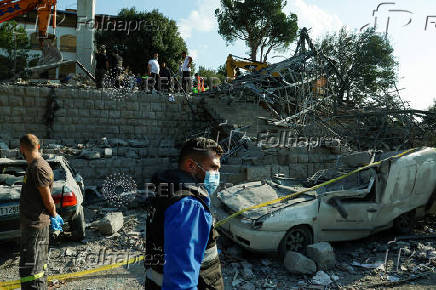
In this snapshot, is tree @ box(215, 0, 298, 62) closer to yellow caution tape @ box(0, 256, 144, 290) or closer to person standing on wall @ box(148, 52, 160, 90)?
person standing on wall @ box(148, 52, 160, 90)

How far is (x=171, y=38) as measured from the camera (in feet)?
89.5

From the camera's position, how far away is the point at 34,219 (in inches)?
120

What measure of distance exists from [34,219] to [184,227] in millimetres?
2133

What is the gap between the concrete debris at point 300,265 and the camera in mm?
4383

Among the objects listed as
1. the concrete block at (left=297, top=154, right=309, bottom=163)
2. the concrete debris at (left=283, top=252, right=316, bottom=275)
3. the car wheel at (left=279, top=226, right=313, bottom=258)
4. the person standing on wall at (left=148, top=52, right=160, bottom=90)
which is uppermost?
the person standing on wall at (left=148, top=52, right=160, bottom=90)

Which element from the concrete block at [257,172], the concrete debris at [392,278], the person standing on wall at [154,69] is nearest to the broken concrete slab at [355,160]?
the concrete block at [257,172]

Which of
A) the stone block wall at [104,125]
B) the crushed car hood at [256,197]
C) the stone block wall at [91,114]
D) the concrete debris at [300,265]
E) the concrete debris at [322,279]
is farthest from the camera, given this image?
the stone block wall at [91,114]

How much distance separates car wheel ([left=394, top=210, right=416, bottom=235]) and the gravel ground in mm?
213

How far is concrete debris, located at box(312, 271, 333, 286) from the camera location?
427 cm

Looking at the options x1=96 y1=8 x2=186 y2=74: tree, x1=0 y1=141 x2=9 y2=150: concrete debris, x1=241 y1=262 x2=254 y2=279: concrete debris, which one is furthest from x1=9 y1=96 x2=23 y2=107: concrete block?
x1=96 y1=8 x2=186 y2=74: tree

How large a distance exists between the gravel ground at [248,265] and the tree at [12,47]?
2844 centimetres

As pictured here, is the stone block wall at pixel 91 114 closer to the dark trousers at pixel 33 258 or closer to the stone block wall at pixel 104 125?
the stone block wall at pixel 104 125

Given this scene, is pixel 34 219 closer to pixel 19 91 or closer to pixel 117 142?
pixel 117 142

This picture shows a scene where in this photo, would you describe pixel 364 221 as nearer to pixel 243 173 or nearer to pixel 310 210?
pixel 310 210
